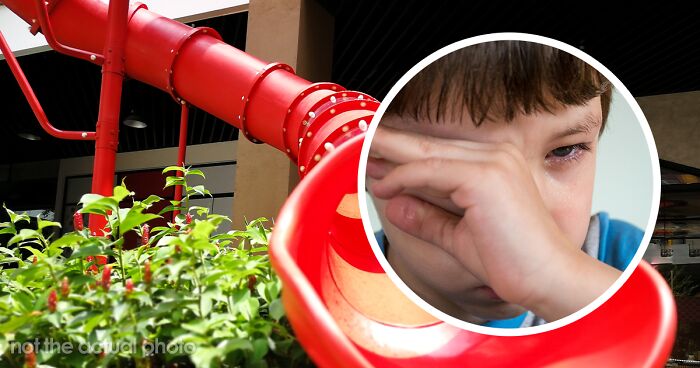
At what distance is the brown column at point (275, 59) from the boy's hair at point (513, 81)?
2.39 metres

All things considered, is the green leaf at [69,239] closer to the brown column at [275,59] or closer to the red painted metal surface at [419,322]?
the red painted metal surface at [419,322]

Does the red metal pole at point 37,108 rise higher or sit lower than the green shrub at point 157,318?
higher

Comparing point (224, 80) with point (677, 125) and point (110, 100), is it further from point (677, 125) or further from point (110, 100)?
point (677, 125)

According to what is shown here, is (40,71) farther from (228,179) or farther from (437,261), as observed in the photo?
(437,261)

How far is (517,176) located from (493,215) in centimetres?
5

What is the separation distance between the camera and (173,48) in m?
2.00

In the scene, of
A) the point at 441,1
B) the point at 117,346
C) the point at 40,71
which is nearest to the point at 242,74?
the point at 117,346

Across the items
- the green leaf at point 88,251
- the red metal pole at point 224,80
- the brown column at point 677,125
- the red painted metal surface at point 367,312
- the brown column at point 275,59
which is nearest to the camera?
the red painted metal surface at point 367,312

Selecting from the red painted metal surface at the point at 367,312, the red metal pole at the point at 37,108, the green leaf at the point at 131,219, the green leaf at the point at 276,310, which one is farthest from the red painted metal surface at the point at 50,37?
the green leaf at the point at 276,310

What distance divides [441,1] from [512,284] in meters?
3.58

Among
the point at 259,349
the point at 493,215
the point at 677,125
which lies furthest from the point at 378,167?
the point at 677,125

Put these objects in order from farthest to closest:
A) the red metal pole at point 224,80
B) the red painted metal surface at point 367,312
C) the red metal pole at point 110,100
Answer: the red metal pole at point 110,100 → the red metal pole at point 224,80 → the red painted metal surface at point 367,312

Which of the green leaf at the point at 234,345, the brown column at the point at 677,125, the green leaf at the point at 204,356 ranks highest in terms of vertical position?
the brown column at the point at 677,125

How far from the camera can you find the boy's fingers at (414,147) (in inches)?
30.4
